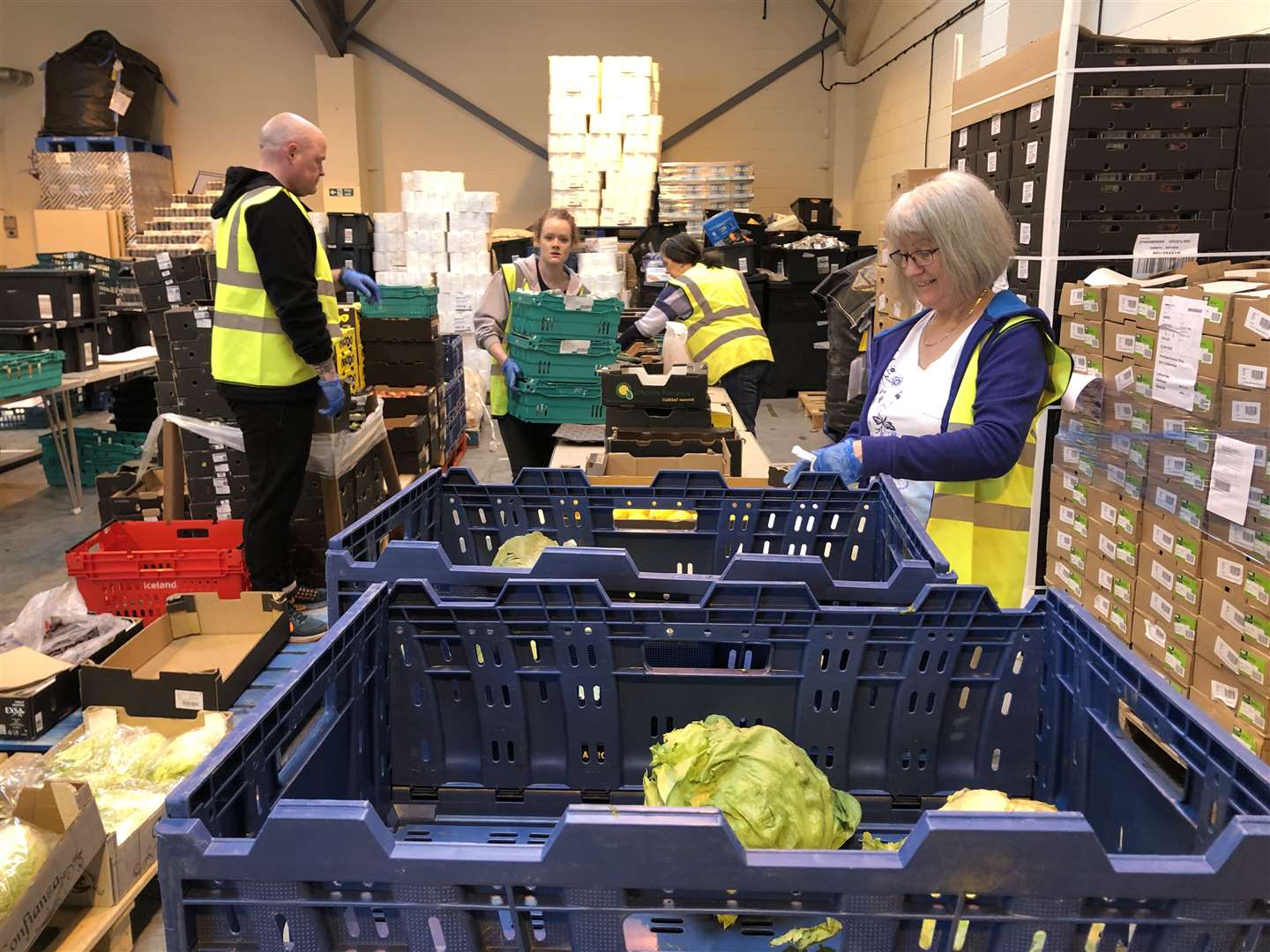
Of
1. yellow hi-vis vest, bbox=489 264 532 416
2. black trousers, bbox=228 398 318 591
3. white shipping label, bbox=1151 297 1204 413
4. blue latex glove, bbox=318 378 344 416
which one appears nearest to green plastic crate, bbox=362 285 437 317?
yellow hi-vis vest, bbox=489 264 532 416

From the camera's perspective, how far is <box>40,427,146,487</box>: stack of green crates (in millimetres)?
6695

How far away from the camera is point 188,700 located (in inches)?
113

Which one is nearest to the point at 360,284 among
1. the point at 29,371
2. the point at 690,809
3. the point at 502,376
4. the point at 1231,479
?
the point at 502,376

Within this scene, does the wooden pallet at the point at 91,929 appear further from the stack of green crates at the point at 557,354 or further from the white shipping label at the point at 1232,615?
the white shipping label at the point at 1232,615

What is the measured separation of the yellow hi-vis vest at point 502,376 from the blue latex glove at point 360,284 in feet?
2.46

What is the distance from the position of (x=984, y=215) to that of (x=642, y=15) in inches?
436

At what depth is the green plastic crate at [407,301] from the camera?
7.14 metres

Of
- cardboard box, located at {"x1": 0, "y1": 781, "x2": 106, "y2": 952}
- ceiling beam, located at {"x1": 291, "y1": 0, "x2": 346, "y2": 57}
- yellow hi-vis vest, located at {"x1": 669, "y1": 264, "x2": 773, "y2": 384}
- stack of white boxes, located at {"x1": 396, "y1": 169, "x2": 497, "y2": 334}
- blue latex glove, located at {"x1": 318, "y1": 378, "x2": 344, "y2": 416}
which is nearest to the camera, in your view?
cardboard box, located at {"x1": 0, "y1": 781, "x2": 106, "y2": 952}

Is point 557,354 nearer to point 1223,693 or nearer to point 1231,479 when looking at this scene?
point 1231,479

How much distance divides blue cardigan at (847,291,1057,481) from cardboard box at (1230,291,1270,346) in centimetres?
118

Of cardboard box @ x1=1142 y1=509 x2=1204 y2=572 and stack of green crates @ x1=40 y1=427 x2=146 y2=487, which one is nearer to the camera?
cardboard box @ x1=1142 y1=509 x2=1204 y2=572

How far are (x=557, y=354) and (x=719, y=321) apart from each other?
1.08 meters

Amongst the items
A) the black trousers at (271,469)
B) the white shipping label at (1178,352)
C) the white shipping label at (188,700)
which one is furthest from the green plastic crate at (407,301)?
the white shipping label at (1178,352)

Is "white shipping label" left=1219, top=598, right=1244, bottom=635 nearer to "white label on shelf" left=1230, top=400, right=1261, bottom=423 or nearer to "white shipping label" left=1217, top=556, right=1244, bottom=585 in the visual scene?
"white shipping label" left=1217, top=556, right=1244, bottom=585
